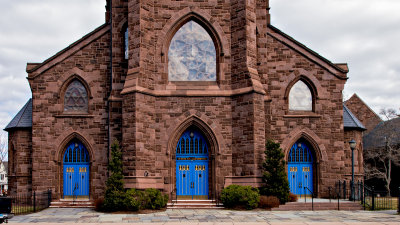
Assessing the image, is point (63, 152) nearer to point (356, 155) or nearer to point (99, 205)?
point (99, 205)

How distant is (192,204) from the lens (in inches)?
829

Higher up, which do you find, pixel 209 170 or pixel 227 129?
pixel 227 129

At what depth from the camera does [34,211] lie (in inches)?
779

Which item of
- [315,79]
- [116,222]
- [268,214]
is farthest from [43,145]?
[315,79]

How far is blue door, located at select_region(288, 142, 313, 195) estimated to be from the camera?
2453cm

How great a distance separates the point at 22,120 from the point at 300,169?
1512 centimetres

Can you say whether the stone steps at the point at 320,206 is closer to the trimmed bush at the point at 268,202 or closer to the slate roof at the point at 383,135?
the trimmed bush at the point at 268,202

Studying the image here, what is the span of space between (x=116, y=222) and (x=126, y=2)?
40.5ft

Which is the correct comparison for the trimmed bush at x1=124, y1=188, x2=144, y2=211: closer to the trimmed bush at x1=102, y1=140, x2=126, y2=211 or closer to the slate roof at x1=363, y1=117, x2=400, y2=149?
the trimmed bush at x1=102, y1=140, x2=126, y2=211

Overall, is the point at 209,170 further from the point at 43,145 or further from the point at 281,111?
the point at 43,145

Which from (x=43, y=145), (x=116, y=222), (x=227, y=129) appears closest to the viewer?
(x=116, y=222)

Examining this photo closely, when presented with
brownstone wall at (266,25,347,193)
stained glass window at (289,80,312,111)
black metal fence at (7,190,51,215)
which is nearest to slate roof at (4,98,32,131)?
black metal fence at (7,190,51,215)

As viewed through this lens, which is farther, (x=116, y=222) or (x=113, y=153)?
(x=113, y=153)

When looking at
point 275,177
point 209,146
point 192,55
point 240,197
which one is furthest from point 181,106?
point 275,177
